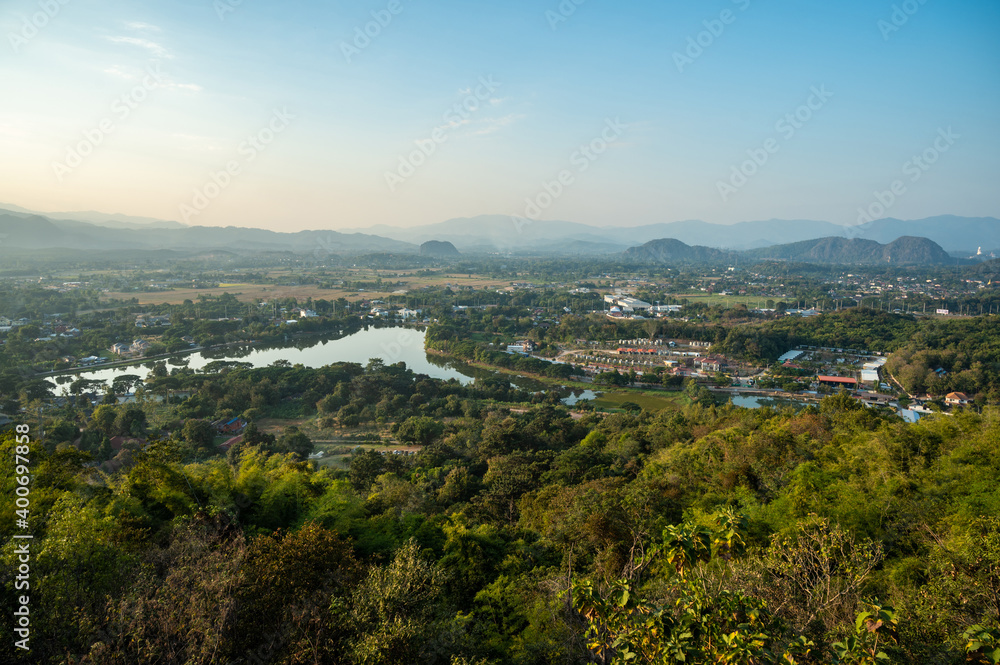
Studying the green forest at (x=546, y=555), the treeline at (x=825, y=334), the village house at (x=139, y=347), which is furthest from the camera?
the treeline at (x=825, y=334)

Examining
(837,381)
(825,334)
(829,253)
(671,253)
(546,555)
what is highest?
(829,253)

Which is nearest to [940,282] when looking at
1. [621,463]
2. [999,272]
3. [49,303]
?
[999,272]

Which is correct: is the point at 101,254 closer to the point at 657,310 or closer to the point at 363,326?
the point at 363,326

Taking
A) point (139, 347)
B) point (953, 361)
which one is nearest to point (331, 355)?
point (139, 347)

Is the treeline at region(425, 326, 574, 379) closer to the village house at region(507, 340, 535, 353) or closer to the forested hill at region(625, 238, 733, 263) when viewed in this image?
the village house at region(507, 340, 535, 353)

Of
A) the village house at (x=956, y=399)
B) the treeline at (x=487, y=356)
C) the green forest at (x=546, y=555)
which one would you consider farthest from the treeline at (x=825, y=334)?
the green forest at (x=546, y=555)

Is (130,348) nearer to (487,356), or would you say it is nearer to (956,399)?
(487,356)

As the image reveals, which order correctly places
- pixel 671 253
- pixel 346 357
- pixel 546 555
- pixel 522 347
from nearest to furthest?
1. pixel 546 555
2. pixel 346 357
3. pixel 522 347
4. pixel 671 253

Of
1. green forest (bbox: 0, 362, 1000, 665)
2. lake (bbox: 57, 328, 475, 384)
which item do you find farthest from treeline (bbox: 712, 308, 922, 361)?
green forest (bbox: 0, 362, 1000, 665)

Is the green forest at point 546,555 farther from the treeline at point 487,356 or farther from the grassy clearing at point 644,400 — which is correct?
the treeline at point 487,356
